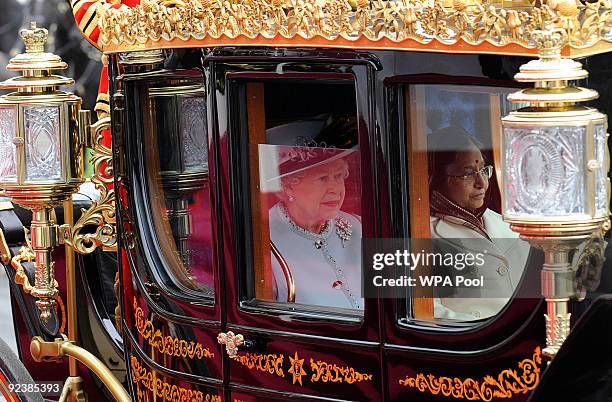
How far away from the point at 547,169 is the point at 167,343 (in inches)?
41.6

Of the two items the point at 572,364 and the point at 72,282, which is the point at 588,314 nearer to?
the point at 572,364

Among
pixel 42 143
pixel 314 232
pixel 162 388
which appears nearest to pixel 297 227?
pixel 314 232

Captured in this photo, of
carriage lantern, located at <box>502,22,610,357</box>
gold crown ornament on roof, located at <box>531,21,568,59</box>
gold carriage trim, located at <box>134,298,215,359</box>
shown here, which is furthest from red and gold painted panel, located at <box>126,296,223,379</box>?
gold crown ornament on roof, located at <box>531,21,568,59</box>

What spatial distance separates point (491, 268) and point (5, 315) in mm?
4014

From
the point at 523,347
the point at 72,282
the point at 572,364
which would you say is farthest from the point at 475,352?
the point at 72,282

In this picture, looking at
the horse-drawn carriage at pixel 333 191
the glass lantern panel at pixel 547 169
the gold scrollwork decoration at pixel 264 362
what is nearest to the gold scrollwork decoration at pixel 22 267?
the horse-drawn carriage at pixel 333 191

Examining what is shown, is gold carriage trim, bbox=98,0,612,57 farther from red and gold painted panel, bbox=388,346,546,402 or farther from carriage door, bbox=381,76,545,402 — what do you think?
red and gold painted panel, bbox=388,346,546,402

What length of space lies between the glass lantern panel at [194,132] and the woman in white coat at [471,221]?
0.54 m

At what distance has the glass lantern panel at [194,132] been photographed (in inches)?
93.4

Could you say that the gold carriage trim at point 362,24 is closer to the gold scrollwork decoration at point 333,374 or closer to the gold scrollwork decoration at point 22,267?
the gold scrollwork decoration at point 333,374

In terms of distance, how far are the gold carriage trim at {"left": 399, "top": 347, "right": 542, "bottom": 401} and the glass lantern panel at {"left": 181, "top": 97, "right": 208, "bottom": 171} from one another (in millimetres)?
635

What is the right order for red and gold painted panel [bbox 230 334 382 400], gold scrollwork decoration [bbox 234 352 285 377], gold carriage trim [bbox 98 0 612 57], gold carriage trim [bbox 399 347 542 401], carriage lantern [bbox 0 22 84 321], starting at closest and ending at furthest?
gold carriage trim [bbox 98 0 612 57] → gold carriage trim [bbox 399 347 542 401] → red and gold painted panel [bbox 230 334 382 400] → gold scrollwork decoration [bbox 234 352 285 377] → carriage lantern [bbox 0 22 84 321]
